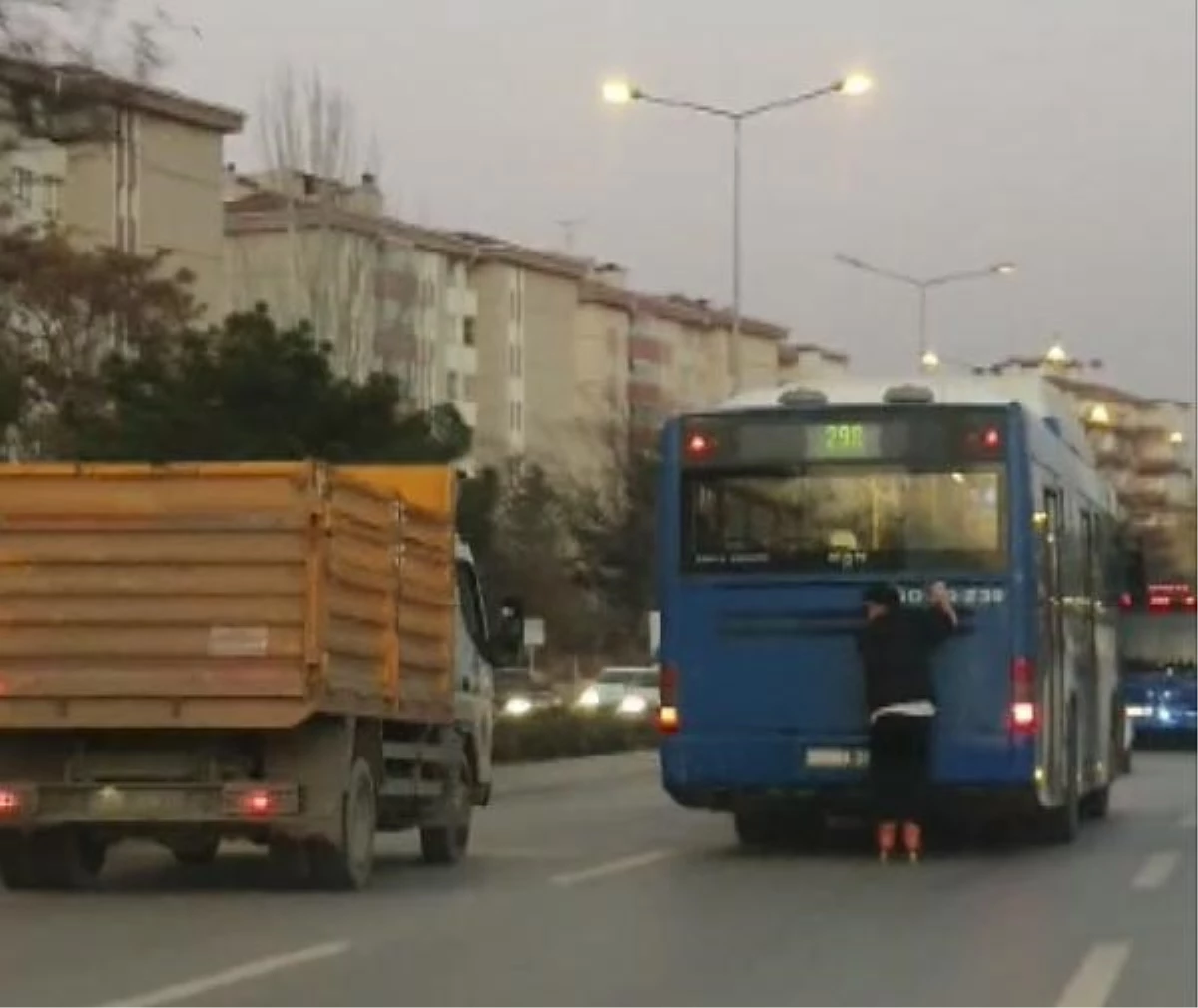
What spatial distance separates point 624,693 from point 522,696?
400cm

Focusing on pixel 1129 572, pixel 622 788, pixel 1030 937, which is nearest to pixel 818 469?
pixel 1030 937

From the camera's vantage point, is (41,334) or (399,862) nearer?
(399,862)

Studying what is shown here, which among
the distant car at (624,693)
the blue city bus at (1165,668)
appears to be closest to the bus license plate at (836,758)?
the distant car at (624,693)

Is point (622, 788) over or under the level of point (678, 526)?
under

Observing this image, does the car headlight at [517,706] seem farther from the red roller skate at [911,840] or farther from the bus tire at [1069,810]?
the red roller skate at [911,840]

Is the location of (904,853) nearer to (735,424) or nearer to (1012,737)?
(1012,737)

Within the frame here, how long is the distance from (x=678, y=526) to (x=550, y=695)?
1595 inches

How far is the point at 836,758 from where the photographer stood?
823 inches

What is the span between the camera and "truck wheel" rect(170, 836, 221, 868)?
19625mm

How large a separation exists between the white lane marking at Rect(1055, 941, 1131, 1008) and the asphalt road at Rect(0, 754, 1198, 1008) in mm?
30

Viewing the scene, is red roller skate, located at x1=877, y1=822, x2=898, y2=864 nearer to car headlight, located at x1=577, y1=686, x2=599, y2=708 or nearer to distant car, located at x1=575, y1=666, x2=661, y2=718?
distant car, located at x1=575, y1=666, x2=661, y2=718

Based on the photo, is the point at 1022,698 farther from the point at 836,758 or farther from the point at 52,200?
the point at 52,200

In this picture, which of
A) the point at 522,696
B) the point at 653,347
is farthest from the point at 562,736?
the point at 653,347

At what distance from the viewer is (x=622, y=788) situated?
1432 inches
